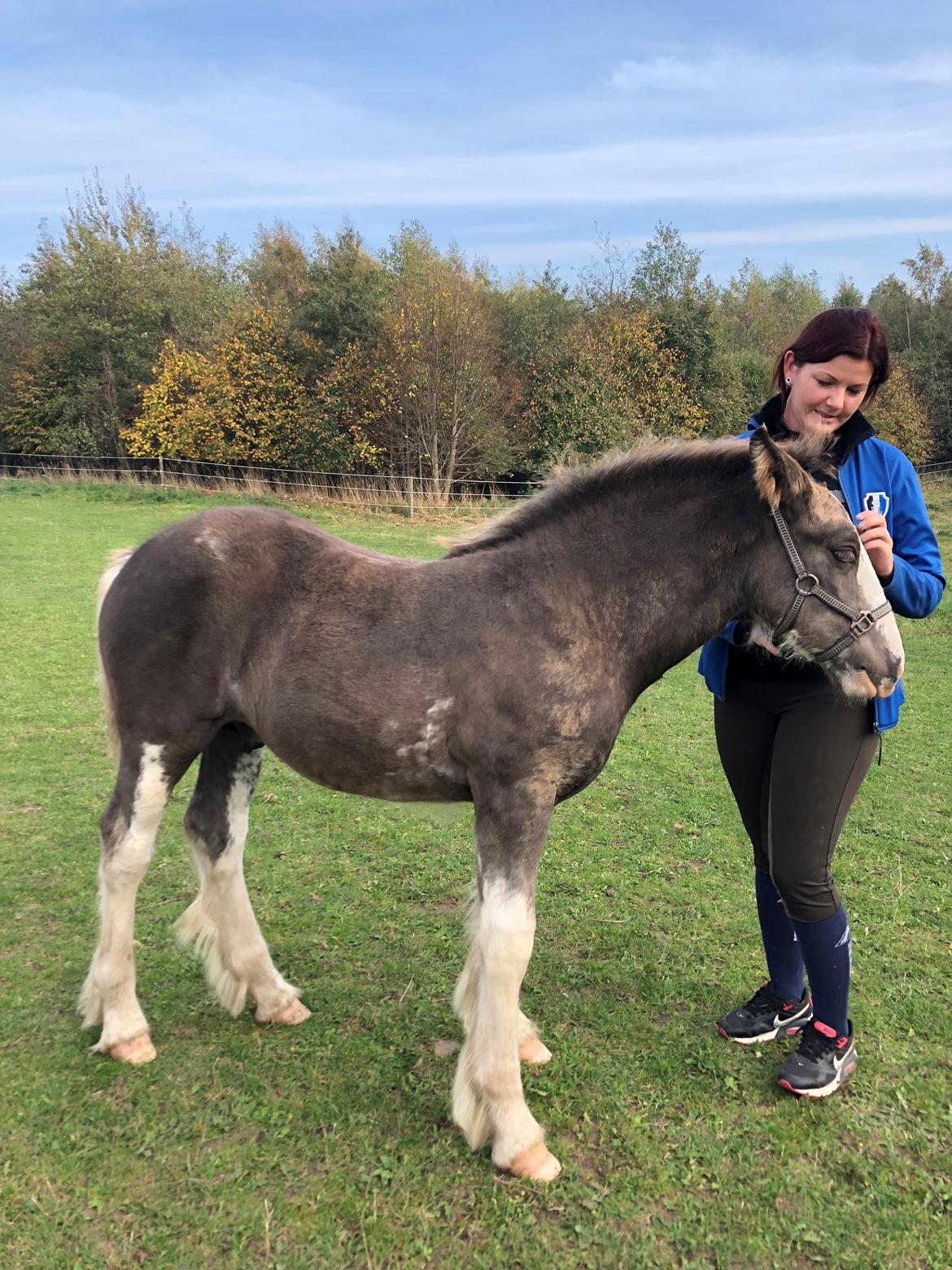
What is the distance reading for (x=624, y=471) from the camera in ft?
8.27

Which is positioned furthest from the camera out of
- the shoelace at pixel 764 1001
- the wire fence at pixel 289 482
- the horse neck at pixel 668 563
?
the wire fence at pixel 289 482

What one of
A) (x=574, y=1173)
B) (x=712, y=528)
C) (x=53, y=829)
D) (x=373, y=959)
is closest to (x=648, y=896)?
(x=373, y=959)

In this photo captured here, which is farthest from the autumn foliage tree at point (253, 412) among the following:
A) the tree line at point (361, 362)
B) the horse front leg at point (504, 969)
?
the horse front leg at point (504, 969)

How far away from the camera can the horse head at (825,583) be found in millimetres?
2324

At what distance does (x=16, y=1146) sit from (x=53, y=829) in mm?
2411

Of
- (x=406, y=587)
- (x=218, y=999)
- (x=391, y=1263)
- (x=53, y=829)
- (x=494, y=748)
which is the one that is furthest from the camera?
(x=53, y=829)

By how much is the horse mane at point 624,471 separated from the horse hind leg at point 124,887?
1430 mm

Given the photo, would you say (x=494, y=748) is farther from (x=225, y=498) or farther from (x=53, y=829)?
(x=225, y=498)

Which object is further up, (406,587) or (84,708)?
(406,587)

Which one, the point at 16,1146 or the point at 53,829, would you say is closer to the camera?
the point at 16,1146

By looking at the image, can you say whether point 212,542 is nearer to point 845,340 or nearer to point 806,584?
point 806,584

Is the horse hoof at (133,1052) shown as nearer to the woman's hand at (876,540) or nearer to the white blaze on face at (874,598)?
the white blaze on face at (874,598)

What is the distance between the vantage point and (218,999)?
10.3 ft

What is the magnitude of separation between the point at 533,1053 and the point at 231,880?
1.29 m
